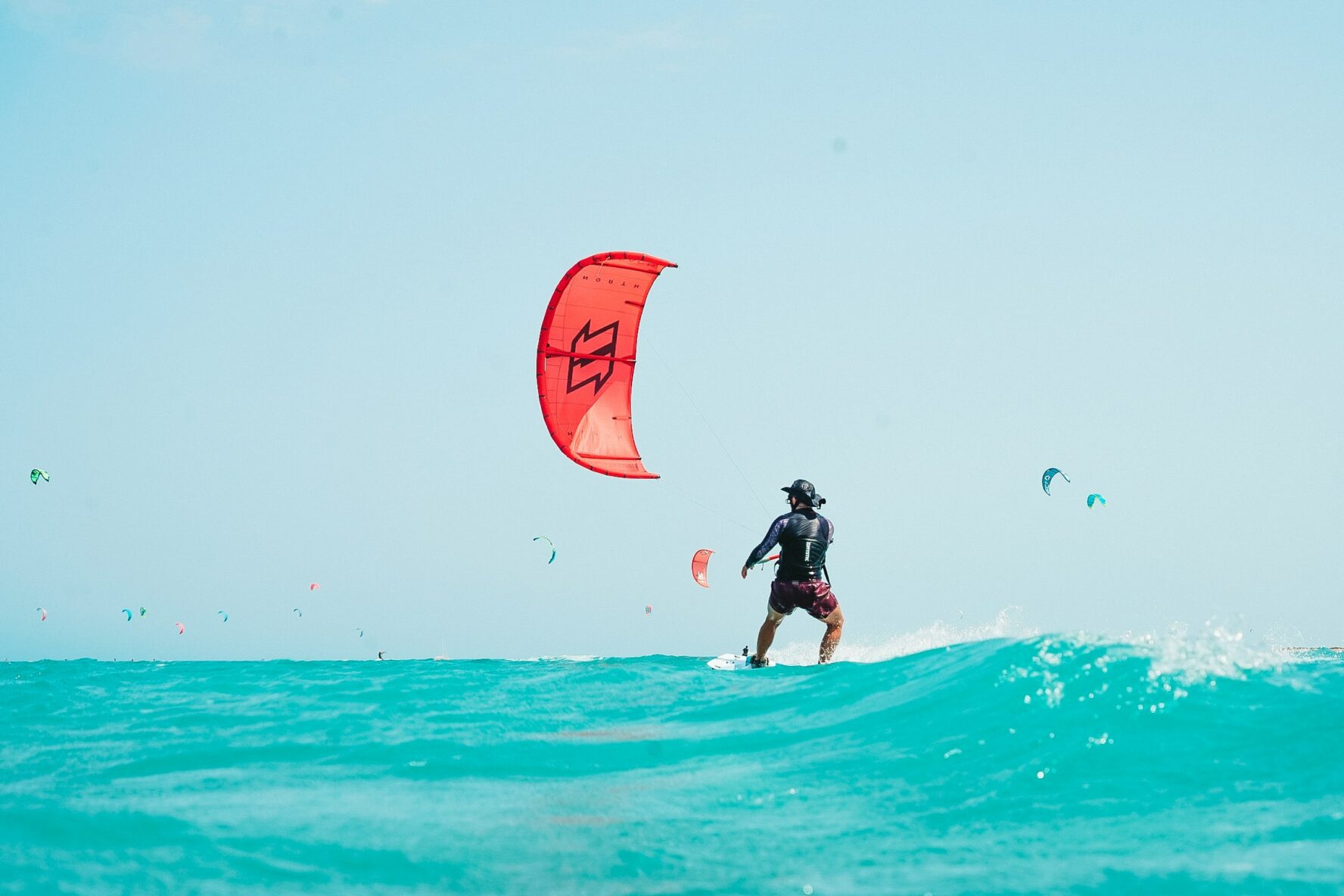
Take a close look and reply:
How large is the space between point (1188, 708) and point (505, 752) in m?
4.27

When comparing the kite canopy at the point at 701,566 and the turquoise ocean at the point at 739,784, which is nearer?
→ the turquoise ocean at the point at 739,784

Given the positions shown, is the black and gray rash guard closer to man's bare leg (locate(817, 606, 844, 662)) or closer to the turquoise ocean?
man's bare leg (locate(817, 606, 844, 662))

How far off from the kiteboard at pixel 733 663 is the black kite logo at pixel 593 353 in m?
5.35

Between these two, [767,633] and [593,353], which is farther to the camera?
[593,353]

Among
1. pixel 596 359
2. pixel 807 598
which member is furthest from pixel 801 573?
pixel 596 359

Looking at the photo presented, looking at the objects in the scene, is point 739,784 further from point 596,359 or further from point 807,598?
point 596,359

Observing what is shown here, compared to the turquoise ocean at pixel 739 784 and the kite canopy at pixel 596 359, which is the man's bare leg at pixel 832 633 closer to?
the turquoise ocean at pixel 739 784

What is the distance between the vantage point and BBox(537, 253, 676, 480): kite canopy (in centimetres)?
1534

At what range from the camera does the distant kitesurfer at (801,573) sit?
38.0 ft

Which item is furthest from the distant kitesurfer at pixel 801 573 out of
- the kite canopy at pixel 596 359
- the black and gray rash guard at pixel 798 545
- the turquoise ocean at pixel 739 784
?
the kite canopy at pixel 596 359

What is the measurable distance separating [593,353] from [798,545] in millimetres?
5524


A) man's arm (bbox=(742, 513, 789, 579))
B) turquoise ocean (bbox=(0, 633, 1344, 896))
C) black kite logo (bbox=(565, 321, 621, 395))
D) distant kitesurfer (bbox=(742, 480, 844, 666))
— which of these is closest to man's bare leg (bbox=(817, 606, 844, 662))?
→ distant kitesurfer (bbox=(742, 480, 844, 666))

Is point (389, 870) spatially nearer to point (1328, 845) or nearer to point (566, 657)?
point (1328, 845)

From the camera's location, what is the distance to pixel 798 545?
1166cm
